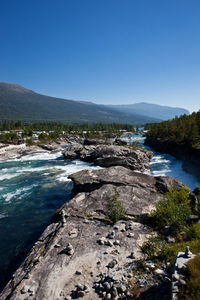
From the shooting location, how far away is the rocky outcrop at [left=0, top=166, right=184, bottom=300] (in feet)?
23.7

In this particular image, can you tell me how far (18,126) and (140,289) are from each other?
171 metres

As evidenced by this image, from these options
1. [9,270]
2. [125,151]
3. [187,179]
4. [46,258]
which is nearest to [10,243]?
[9,270]

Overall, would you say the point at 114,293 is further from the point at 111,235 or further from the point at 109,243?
the point at 111,235

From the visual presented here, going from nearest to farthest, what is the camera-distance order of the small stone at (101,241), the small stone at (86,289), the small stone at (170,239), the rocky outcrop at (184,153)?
1. the small stone at (86,289)
2. the small stone at (170,239)
3. the small stone at (101,241)
4. the rocky outcrop at (184,153)

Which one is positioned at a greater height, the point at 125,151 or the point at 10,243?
the point at 125,151

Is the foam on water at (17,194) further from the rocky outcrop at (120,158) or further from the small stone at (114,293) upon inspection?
the small stone at (114,293)

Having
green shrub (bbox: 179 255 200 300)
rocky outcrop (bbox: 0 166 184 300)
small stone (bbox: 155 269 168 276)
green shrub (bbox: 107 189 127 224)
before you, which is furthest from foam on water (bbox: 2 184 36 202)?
green shrub (bbox: 179 255 200 300)

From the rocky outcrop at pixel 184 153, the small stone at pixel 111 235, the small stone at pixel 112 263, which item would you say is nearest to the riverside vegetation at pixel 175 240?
the small stone at pixel 112 263

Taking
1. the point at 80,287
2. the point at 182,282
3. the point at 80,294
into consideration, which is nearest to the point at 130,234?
the point at 80,287

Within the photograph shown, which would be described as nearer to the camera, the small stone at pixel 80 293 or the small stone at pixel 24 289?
the small stone at pixel 80 293

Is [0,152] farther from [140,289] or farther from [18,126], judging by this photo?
[18,126]

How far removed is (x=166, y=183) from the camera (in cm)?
2252

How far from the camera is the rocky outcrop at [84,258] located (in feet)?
23.7

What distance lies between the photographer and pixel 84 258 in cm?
922
